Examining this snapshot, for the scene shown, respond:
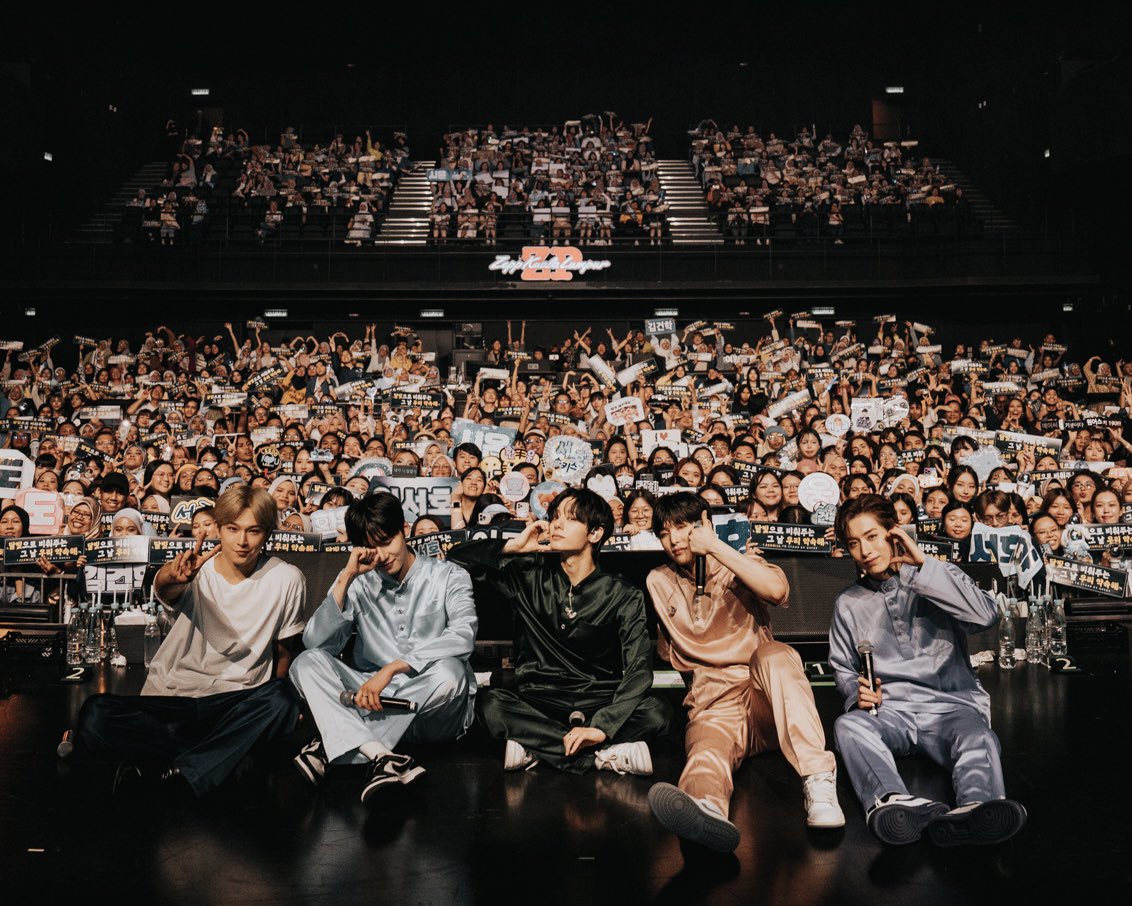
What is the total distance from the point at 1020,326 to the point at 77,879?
23.3m

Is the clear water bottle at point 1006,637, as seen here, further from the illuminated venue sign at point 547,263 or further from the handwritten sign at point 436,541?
the illuminated venue sign at point 547,263

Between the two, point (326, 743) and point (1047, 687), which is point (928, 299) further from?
point (326, 743)

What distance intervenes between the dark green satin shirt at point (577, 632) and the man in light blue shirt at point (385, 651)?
0.91ft

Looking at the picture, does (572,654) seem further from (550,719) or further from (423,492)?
(423,492)

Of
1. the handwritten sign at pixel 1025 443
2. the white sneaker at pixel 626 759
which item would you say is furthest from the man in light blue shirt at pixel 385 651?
→ the handwritten sign at pixel 1025 443

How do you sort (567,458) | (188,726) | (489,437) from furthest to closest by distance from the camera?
(489,437) → (567,458) → (188,726)

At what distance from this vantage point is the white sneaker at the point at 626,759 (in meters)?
4.56

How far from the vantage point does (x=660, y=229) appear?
2152cm

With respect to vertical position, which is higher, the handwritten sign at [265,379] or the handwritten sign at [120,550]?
the handwritten sign at [265,379]

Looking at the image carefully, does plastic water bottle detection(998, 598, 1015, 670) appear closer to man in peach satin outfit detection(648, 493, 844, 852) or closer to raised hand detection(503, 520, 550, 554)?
man in peach satin outfit detection(648, 493, 844, 852)

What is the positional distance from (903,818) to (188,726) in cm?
308

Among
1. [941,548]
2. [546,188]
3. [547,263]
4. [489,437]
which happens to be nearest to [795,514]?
[941,548]

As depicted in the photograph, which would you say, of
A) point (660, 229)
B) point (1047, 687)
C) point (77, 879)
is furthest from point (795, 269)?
point (77, 879)

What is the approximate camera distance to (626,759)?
4.59m
